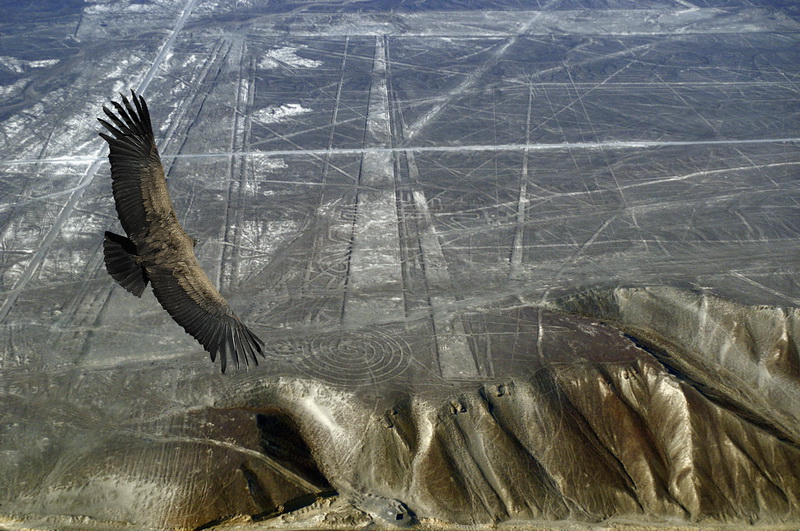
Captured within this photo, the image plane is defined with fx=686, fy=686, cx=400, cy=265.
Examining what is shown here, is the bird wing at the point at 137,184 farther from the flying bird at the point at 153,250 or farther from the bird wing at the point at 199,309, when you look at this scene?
the bird wing at the point at 199,309

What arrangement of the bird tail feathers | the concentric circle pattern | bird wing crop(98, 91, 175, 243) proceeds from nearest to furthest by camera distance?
the bird tail feathers
bird wing crop(98, 91, 175, 243)
the concentric circle pattern

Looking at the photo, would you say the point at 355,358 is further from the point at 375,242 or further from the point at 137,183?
the point at 137,183

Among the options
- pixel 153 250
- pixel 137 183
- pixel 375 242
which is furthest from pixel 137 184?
pixel 375 242

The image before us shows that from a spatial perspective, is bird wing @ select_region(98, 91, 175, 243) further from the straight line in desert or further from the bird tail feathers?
the straight line in desert

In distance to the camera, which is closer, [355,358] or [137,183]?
[137,183]

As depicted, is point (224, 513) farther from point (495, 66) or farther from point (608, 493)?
point (495, 66)

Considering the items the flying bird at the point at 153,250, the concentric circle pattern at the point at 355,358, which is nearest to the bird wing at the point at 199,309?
the flying bird at the point at 153,250

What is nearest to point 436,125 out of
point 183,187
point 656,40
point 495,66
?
point 495,66

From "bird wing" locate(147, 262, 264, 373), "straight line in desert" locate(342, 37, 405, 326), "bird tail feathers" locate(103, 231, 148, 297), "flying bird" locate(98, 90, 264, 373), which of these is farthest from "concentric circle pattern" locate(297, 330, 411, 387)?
"bird tail feathers" locate(103, 231, 148, 297)
